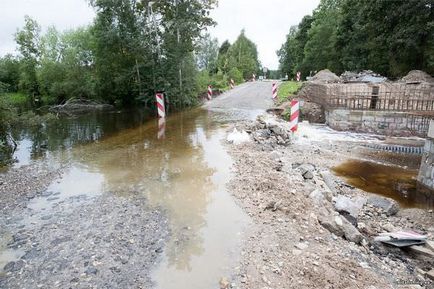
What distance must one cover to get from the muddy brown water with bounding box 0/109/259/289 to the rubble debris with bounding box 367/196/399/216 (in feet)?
11.0

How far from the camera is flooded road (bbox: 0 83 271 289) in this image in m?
Answer: 3.91

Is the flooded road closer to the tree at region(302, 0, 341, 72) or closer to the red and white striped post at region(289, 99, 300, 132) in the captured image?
the red and white striped post at region(289, 99, 300, 132)

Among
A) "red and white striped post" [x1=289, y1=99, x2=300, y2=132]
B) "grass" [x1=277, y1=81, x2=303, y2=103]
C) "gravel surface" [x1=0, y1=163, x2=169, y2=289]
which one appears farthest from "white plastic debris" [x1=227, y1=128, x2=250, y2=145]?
"grass" [x1=277, y1=81, x2=303, y2=103]

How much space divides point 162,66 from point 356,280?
63.8 feet

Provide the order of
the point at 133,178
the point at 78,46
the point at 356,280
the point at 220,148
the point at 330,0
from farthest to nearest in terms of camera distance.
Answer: the point at 330,0
the point at 78,46
the point at 220,148
the point at 133,178
the point at 356,280

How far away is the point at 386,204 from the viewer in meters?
6.63

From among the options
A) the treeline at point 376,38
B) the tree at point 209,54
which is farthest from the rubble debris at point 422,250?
the tree at point 209,54

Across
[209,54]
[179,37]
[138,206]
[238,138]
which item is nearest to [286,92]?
[179,37]

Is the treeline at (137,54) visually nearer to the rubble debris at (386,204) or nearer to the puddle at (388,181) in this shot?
the puddle at (388,181)

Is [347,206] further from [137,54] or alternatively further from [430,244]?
[137,54]

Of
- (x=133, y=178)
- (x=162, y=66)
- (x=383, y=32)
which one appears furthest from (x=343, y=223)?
(x=383, y=32)

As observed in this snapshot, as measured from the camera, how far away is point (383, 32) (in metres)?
22.9

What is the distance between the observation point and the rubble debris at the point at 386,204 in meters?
6.46

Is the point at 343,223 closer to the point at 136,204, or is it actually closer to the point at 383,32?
the point at 136,204
